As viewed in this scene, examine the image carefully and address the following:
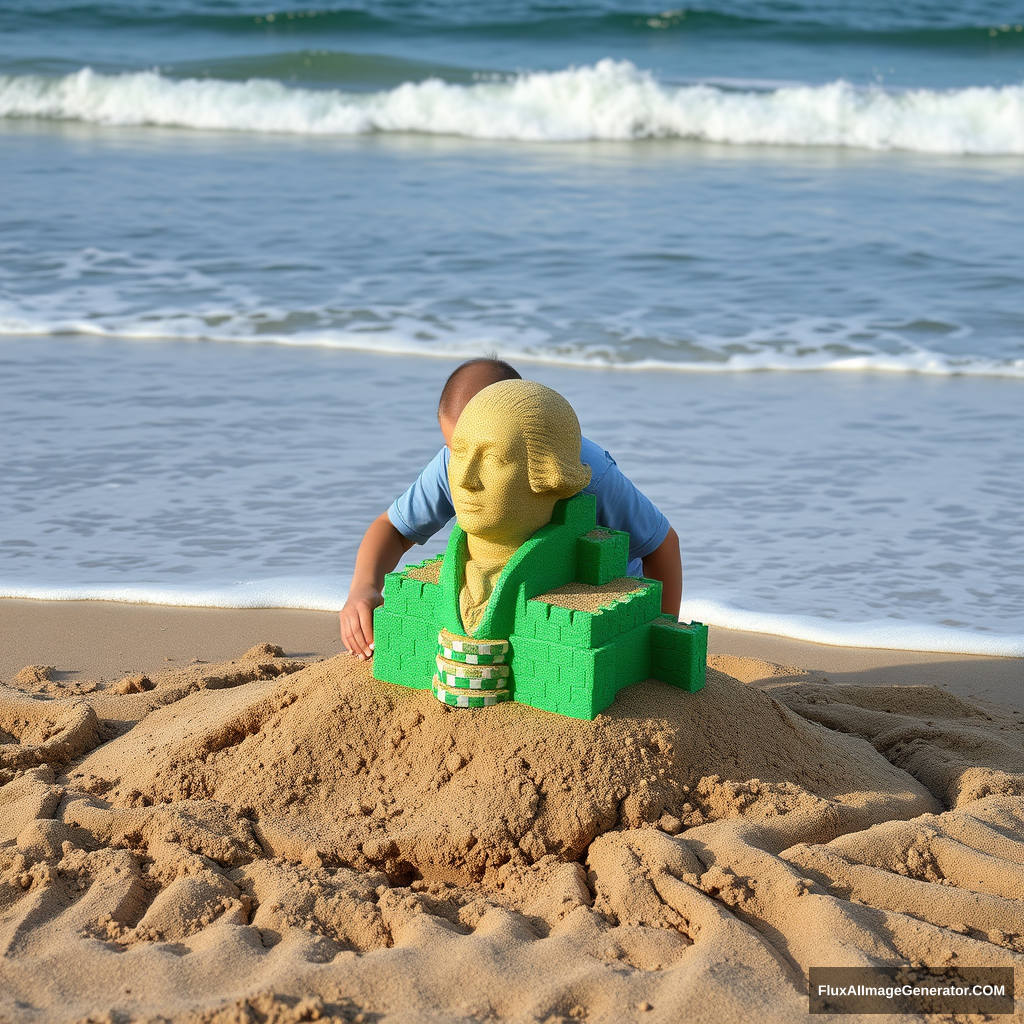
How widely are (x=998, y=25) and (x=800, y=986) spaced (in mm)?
22445

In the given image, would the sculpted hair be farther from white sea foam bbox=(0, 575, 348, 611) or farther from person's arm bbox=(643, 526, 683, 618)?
white sea foam bbox=(0, 575, 348, 611)

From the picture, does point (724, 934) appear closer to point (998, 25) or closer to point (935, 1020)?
point (935, 1020)

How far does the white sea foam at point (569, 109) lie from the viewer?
15.3 meters

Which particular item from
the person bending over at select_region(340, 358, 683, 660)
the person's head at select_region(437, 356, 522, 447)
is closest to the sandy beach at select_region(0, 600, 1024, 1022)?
the person bending over at select_region(340, 358, 683, 660)

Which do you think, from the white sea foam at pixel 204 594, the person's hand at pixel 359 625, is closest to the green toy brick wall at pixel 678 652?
the person's hand at pixel 359 625

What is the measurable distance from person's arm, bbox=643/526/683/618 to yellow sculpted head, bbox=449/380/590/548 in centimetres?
65

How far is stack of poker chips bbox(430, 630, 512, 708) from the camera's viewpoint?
263 centimetres

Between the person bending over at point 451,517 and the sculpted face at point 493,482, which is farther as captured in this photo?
the person bending over at point 451,517

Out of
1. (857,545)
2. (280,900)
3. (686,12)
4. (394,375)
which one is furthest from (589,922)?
(686,12)

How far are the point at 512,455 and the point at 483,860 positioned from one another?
86cm

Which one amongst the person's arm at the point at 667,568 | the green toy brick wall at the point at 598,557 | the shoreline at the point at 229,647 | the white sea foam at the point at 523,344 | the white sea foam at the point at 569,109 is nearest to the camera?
the green toy brick wall at the point at 598,557

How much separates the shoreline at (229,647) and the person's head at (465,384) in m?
1.31

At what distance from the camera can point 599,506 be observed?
3.07 meters

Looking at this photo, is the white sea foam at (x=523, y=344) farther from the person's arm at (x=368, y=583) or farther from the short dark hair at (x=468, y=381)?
the short dark hair at (x=468, y=381)
